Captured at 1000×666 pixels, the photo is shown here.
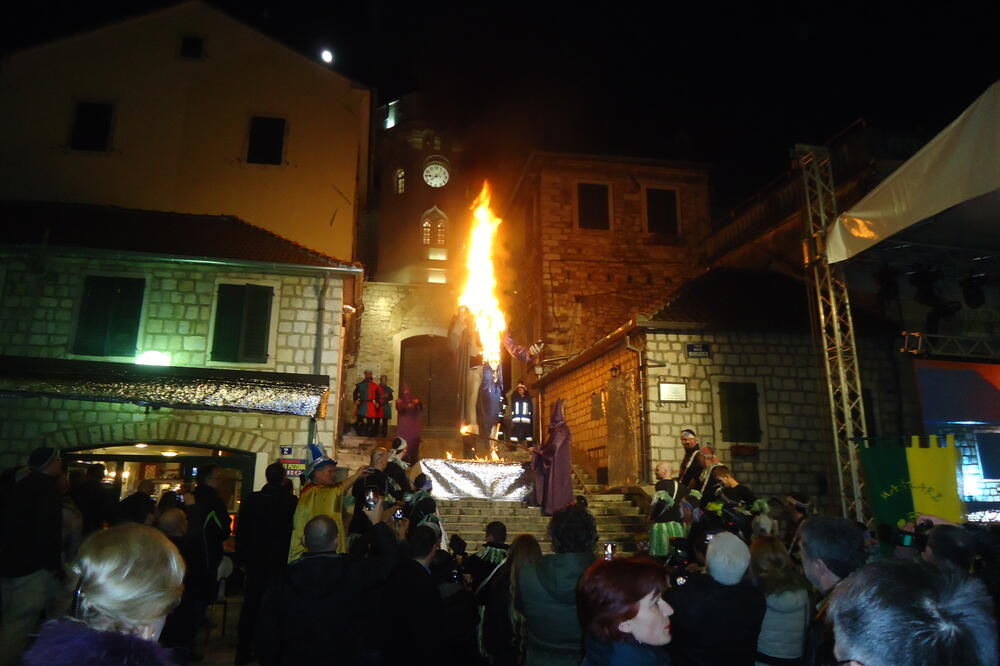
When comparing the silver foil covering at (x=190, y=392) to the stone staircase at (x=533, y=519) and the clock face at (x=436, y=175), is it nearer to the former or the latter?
the stone staircase at (x=533, y=519)

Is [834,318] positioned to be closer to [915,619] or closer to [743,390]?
[743,390]

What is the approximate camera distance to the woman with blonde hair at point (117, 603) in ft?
6.04

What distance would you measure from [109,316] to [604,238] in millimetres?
15501

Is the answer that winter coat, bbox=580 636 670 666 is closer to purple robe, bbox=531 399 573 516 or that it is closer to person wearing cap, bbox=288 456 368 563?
person wearing cap, bbox=288 456 368 563

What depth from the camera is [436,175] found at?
33.1 metres


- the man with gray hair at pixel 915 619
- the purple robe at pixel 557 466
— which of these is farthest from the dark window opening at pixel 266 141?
the man with gray hair at pixel 915 619

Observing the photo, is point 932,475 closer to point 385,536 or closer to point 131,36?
point 385,536

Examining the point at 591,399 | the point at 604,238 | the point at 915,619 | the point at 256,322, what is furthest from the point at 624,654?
the point at 604,238

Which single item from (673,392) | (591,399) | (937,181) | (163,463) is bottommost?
(163,463)

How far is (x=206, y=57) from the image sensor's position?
1814 cm

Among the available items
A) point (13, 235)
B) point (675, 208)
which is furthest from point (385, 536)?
point (675, 208)

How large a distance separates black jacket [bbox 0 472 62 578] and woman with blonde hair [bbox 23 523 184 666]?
419cm

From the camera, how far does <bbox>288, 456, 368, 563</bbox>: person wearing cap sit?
6762 millimetres

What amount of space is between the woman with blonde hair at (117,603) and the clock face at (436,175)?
31952 millimetres
